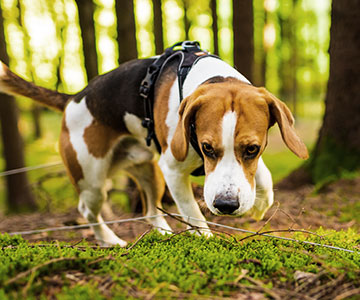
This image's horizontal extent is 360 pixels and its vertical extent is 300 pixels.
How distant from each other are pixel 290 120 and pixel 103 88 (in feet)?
6.79

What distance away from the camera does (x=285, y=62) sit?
27.8m

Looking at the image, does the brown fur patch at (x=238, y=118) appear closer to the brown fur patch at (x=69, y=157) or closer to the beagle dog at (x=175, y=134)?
the beagle dog at (x=175, y=134)

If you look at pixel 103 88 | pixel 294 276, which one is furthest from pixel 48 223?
pixel 294 276

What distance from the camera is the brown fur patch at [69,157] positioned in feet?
13.4

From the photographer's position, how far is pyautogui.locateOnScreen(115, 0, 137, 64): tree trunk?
20.7ft

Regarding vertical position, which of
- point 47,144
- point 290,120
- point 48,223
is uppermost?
point 290,120

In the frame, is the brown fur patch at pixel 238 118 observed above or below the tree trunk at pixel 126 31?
below

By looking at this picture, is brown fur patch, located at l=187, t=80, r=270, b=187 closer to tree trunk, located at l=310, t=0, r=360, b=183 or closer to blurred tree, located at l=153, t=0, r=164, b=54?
tree trunk, located at l=310, t=0, r=360, b=183

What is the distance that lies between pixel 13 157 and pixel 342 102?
23.0ft

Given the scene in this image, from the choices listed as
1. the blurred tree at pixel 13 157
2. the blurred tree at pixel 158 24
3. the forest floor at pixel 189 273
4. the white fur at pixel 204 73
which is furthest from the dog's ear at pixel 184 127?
the blurred tree at pixel 158 24

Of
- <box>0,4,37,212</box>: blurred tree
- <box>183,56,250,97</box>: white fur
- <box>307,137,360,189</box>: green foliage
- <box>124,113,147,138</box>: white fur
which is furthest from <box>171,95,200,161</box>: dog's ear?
<box>0,4,37,212</box>: blurred tree

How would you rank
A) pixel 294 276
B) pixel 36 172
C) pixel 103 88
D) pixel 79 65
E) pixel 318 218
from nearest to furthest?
1. pixel 294 276
2. pixel 103 88
3. pixel 318 218
4. pixel 36 172
5. pixel 79 65

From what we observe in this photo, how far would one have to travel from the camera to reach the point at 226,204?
2.37 m

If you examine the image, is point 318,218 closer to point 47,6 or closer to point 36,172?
point 36,172
